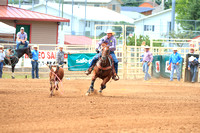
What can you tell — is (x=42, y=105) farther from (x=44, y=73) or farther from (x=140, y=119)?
(x=44, y=73)

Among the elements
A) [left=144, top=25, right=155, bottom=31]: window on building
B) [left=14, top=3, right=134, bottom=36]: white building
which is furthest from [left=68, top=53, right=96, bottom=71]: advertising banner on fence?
[left=144, top=25, right=155, bottom=31]: window on building

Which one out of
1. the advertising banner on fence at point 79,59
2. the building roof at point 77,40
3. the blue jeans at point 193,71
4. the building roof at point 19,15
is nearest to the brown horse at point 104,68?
the advertising banner on fence at point 79,59

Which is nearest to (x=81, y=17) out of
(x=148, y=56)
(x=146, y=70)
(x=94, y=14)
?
(x=94, y=14)

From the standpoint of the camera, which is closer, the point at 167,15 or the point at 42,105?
the point at 42,105

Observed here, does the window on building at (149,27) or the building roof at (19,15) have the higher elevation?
the window on building at (149,27)

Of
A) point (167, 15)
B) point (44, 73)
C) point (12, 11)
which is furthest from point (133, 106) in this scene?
point (167, 15)

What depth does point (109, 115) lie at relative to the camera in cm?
944

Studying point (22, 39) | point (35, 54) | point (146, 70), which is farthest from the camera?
point (146, 70)

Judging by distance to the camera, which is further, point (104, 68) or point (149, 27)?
point (149, 27)

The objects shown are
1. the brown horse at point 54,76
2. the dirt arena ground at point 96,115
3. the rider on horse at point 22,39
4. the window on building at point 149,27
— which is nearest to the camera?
the dirt arena ground at point 96,115

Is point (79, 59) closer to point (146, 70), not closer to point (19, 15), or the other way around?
point (146, 70)

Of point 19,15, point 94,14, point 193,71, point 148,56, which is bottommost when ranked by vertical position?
point 193,71

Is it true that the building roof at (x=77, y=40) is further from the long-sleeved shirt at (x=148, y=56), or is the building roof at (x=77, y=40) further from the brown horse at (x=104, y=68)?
the brown horse at (x=104, y=68)

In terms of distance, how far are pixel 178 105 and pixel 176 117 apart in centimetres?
210
